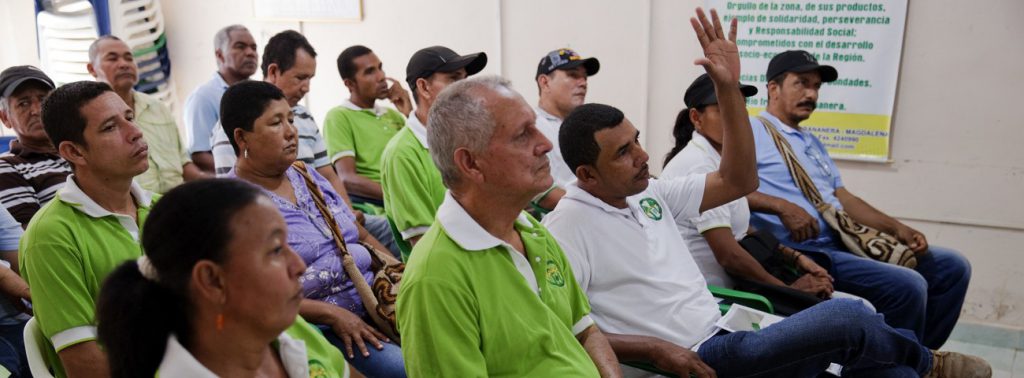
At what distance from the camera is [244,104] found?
7.00 feet

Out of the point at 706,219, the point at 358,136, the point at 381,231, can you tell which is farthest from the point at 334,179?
the point at 706,219

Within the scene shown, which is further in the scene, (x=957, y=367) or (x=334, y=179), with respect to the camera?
(x=334, y=179)

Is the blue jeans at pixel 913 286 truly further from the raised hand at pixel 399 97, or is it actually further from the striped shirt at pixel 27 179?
the striped shirt at pixel 27 179

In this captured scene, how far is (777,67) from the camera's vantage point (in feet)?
10.1

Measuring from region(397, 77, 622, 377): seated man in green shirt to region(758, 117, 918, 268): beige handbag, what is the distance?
1.66m

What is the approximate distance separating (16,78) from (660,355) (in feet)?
7.39

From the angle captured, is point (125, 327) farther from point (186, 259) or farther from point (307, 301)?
point (307, 301)

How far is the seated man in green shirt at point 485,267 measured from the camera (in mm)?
1378

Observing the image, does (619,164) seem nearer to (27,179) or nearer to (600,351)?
(600,351)

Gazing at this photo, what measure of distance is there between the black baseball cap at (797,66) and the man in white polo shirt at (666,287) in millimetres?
1101

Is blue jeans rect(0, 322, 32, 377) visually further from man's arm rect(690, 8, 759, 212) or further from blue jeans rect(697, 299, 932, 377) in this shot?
man's arm rect(690, 8, 759, 212)

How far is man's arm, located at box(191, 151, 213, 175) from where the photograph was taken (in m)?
3.58

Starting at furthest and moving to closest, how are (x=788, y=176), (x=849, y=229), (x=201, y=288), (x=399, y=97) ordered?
(x=399, y=97), (x=788, y=176), (x=849, y=229), (x=201, y=288)

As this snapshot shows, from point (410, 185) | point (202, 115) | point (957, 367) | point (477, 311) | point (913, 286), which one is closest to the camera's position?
point (477, 311)
